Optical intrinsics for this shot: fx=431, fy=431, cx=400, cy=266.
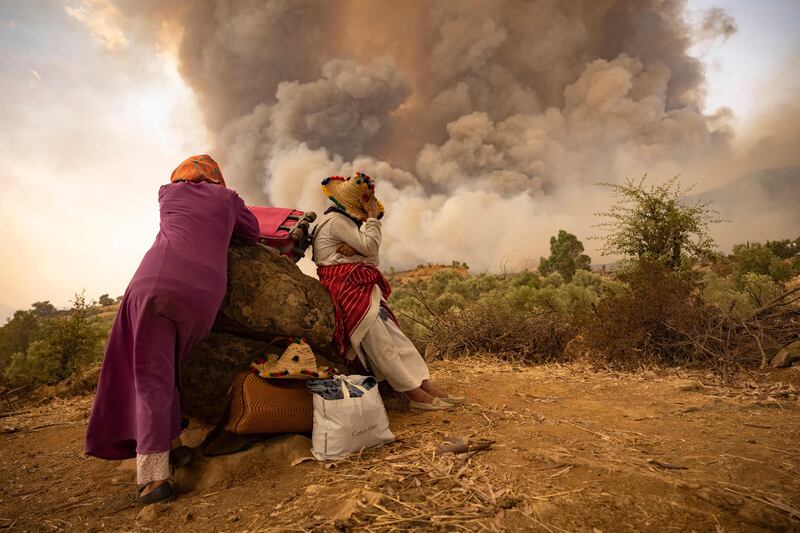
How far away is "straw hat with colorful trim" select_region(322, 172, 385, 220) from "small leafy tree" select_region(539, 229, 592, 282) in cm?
2941

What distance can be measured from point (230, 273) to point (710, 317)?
5474 millimetres

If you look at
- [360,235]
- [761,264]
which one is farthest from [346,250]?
[761,264]

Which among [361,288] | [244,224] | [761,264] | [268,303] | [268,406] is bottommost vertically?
[268,406]

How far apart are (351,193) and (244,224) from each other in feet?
3.31

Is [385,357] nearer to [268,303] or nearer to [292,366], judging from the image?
[292,366]

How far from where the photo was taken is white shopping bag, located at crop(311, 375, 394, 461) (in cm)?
263

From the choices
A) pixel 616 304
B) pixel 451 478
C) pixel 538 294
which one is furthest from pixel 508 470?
pixel 538 294

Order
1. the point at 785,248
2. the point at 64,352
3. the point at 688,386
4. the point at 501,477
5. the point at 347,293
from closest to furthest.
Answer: the point at 501,477 → the point at 347,293 → the point at 688,386 → the point at 64,352 → the point at 785,248

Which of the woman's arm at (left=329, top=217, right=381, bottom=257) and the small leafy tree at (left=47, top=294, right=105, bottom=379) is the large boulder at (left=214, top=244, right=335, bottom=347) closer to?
the woman's arm at (left=329, top=217, right=381, bottom=257)

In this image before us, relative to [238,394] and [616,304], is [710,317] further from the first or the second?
[238,394]

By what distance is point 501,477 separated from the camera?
2.10 meters

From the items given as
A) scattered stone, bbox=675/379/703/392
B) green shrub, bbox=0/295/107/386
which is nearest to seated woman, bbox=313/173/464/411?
scattered stone, bbox=675/379/703/392

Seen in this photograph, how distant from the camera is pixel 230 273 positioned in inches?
121

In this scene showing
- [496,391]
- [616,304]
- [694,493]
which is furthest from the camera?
[616,304]
